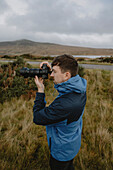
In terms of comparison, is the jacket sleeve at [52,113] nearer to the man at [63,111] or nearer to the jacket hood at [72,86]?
the man at [63,111]

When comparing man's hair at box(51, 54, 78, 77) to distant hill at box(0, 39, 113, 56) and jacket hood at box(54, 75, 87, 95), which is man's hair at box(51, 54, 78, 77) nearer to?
jacket hood at box(54, 75, 87, 95)

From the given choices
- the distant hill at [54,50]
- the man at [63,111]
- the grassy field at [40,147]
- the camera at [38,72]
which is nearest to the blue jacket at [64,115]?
the man at [63,111]

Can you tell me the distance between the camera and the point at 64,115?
3.79ft

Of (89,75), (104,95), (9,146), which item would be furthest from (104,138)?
(89,75)

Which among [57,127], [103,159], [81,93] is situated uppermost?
[81,93]

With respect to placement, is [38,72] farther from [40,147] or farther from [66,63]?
[40,147]

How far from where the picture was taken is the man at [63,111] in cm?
115

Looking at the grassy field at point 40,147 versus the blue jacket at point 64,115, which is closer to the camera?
the blue jacket at point 64,115

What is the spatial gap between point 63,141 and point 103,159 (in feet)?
4.82

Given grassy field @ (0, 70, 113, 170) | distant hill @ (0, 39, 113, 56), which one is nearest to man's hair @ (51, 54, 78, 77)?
grassy field @ (0, 70, 113, 170)

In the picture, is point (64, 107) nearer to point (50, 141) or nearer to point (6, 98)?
point (50, 141)

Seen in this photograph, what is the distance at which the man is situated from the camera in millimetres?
1154

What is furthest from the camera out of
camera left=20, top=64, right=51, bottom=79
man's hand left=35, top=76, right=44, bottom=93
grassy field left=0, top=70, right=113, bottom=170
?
grassy field left=0, top=70, right=113, bottom=170

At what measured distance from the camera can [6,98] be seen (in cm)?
488
